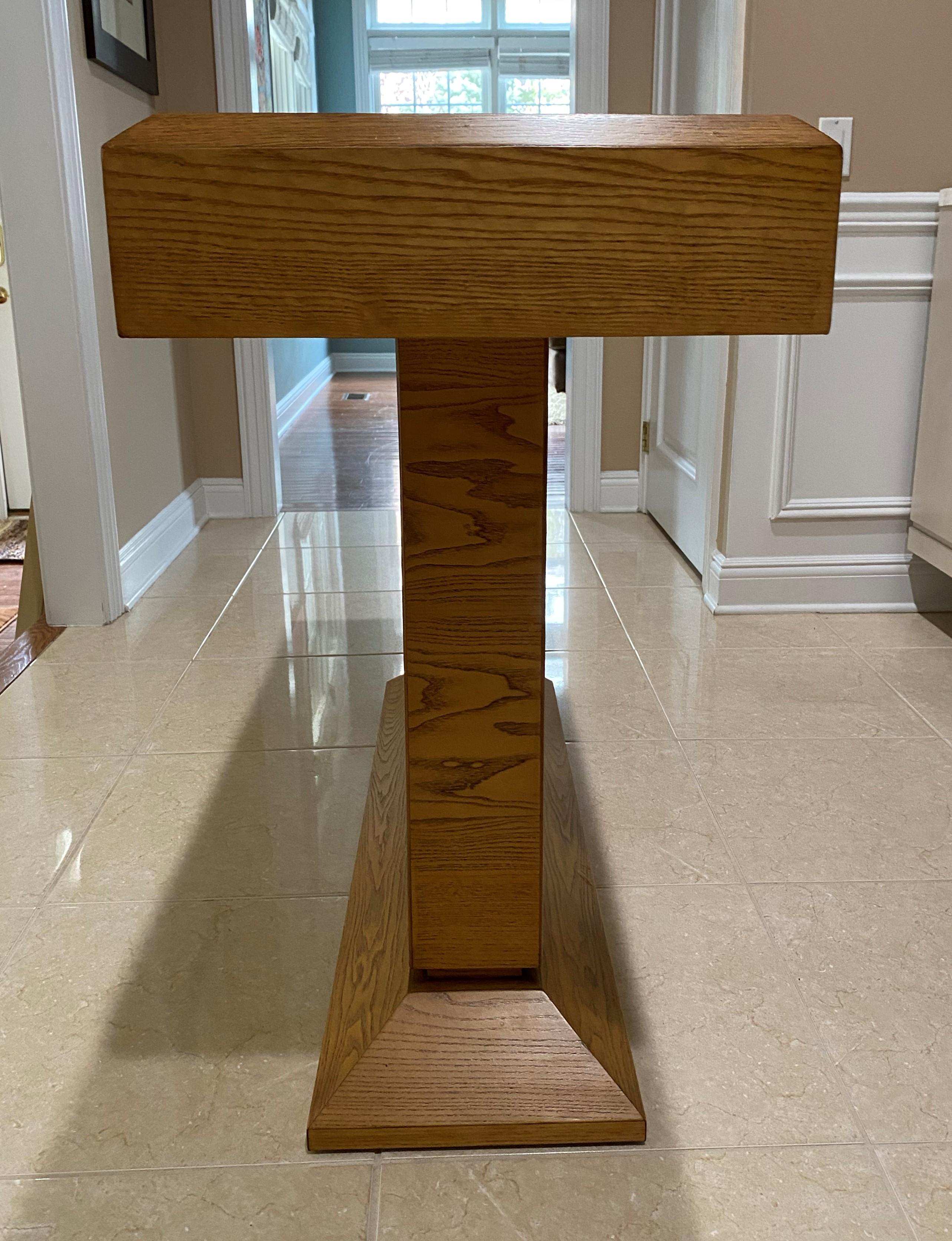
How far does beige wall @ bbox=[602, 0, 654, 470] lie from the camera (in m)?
3.10

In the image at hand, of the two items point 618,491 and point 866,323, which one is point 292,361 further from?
point 866,323

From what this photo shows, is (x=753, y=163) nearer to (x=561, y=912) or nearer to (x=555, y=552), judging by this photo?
(x=561, y=912)

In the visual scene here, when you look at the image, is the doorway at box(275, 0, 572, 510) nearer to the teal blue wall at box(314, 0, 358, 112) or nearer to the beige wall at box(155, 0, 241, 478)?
the teal blue wall at box(314, 0, 358, 112)

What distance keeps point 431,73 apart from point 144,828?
7.48 m

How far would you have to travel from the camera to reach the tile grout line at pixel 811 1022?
3.05ft

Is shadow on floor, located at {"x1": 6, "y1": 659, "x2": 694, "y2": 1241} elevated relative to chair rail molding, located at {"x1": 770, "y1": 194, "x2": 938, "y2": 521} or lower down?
lower down

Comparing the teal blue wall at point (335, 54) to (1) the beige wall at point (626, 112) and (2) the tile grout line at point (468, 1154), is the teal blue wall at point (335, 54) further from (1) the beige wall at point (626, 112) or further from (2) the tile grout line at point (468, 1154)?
(2) the tile grout line at point (468, 1154)

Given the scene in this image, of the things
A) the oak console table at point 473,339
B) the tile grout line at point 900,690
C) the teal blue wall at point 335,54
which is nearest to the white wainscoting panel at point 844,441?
the tile grout line at point 900,690

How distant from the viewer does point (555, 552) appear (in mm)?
2963

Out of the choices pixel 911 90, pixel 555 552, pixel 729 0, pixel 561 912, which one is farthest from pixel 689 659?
pixel 729 0

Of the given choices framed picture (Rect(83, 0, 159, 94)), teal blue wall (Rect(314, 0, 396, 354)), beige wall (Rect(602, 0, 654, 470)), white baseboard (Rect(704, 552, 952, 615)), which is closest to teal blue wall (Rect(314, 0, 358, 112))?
teal blue wall (Rect(314, 0, 396, 354))

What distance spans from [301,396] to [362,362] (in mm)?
2053

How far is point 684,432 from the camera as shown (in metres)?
2.87

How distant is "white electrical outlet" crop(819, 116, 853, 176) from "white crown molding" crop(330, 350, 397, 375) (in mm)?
6116
